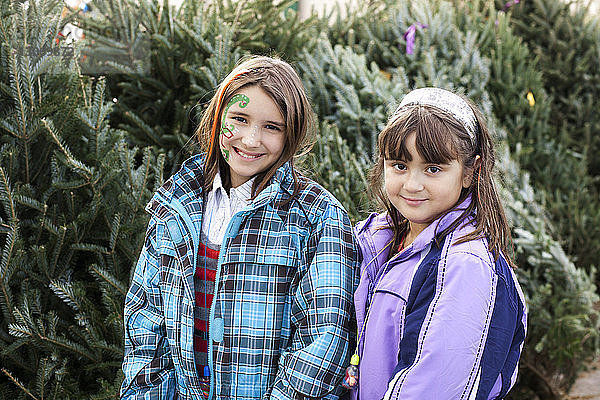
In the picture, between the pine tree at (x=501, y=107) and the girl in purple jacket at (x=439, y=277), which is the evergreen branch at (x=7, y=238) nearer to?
the girl in purple jacket at (x=439, y=277)

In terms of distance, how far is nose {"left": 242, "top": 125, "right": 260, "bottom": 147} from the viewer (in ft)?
6.72

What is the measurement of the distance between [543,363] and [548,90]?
3.07 metres

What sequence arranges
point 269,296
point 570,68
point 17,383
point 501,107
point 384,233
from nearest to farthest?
point 269,296 < point 384,233 < point 17,383 < point 501,107 < point 570,68

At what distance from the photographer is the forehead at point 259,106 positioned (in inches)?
81.0

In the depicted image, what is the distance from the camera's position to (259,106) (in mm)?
2057

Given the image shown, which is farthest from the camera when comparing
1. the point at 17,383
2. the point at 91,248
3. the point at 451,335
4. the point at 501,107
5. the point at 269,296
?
the point at 501,107

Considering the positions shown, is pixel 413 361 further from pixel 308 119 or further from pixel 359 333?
pixel 308 119

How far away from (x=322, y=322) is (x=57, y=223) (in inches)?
50.8

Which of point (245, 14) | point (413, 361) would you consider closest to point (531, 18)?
point (245, 14)

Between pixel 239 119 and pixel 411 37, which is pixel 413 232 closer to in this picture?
pixel 239 119

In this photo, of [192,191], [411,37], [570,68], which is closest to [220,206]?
[192,191]

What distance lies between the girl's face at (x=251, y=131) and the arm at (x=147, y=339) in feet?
1.24

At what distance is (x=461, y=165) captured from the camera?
6.29 feet

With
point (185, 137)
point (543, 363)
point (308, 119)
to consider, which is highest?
point (308, 119)
